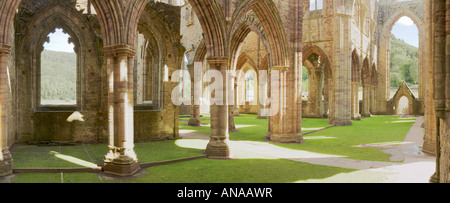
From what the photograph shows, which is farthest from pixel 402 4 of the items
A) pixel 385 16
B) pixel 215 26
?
pixel 215 26

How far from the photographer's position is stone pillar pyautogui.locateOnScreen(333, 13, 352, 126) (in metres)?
20.5

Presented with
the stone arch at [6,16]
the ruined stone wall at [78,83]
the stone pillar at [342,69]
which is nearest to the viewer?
the stone arch at [6,16]

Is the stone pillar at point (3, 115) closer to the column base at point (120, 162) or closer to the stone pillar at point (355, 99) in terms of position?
the column base at point (120, 162)

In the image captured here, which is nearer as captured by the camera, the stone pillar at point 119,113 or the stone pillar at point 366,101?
the stone pillar at point 119,113

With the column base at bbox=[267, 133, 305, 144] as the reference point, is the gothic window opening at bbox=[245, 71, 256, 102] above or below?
above

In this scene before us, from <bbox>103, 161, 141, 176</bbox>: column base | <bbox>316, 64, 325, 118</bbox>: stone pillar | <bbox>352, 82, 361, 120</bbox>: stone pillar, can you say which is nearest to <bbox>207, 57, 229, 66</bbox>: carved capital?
<bbox>103, 161, 141, 176</bbox>: column base

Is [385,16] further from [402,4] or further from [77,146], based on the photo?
[77,146]

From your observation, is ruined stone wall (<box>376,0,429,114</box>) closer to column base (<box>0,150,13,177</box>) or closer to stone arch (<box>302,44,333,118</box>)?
stone arch (<box>302,44,333,118</box>)

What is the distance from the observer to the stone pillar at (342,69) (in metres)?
20.5

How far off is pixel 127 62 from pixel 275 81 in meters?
6.75

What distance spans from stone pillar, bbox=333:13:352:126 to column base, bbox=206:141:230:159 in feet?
45.4

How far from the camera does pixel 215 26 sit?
29.8ft

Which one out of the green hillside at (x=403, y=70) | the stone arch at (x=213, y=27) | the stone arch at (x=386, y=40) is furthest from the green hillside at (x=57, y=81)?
the green hillside at (x=403, y=70)

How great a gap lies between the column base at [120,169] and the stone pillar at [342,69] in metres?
16.9
